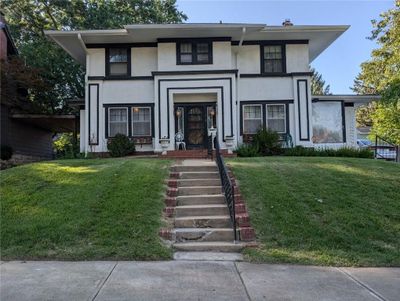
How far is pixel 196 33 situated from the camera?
54.5 feet

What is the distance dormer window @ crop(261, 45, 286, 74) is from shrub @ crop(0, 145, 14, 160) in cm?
1258

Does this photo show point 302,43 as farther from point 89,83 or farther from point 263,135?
point 89,83

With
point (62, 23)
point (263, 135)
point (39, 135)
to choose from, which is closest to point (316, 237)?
point (263, 135)

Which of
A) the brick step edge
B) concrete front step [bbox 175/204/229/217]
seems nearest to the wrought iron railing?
the brick step edge

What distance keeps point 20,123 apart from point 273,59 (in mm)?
13773

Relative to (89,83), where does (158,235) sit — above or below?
below

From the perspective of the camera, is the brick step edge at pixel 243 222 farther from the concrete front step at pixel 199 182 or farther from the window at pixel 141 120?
the window at pixel 141 120

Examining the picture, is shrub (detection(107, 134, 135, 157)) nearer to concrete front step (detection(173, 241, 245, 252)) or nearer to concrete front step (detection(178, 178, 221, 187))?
concrete front step (detection(178, 178, 221, 187))

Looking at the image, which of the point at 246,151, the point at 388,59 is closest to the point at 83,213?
the point at 246,151

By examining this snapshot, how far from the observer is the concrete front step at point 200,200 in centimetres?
884

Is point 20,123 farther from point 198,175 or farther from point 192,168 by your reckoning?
point 198,175

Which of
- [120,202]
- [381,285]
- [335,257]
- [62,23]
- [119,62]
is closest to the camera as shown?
[381,285]

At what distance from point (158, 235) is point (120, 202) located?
1.54 metres

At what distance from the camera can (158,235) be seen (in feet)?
23.7
